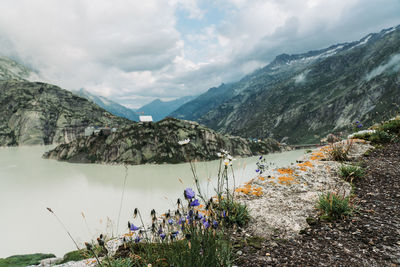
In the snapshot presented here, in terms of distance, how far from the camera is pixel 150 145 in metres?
83.5

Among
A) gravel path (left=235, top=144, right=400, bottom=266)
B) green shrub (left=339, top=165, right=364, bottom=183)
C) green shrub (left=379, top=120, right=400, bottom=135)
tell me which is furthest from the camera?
green shrub (left=379, top=120, right=400, bottom=135)

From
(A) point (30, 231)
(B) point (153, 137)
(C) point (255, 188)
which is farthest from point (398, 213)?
(B) point (153, 137)

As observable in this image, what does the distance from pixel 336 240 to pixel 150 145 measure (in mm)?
82413

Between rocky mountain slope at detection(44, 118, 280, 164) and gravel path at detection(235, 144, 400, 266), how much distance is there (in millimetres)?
71520

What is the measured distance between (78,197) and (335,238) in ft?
142

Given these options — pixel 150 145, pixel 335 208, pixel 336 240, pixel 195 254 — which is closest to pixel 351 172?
pixel 335 208

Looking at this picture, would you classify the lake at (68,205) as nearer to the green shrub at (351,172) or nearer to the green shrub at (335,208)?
the green shrub at (351,172)

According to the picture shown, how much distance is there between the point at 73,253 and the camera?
585cm

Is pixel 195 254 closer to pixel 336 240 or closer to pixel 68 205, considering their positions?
pixel 336 240

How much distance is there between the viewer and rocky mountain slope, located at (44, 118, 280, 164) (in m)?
80.6

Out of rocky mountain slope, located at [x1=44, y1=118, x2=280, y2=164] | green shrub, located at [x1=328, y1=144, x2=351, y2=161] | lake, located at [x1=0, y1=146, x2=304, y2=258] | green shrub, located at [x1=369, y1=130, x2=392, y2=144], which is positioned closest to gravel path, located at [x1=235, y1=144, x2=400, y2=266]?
green shrub, located at [x1=328, y1=144, x2=351, y2=161]

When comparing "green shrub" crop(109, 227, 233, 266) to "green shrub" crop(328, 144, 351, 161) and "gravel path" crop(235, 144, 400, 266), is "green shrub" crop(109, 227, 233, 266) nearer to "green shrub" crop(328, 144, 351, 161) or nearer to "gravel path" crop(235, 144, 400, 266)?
"gravel path" crop(235, 144, 400, 266)

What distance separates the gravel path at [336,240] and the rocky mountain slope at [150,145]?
235ft

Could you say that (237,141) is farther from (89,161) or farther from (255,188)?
(255,188)
